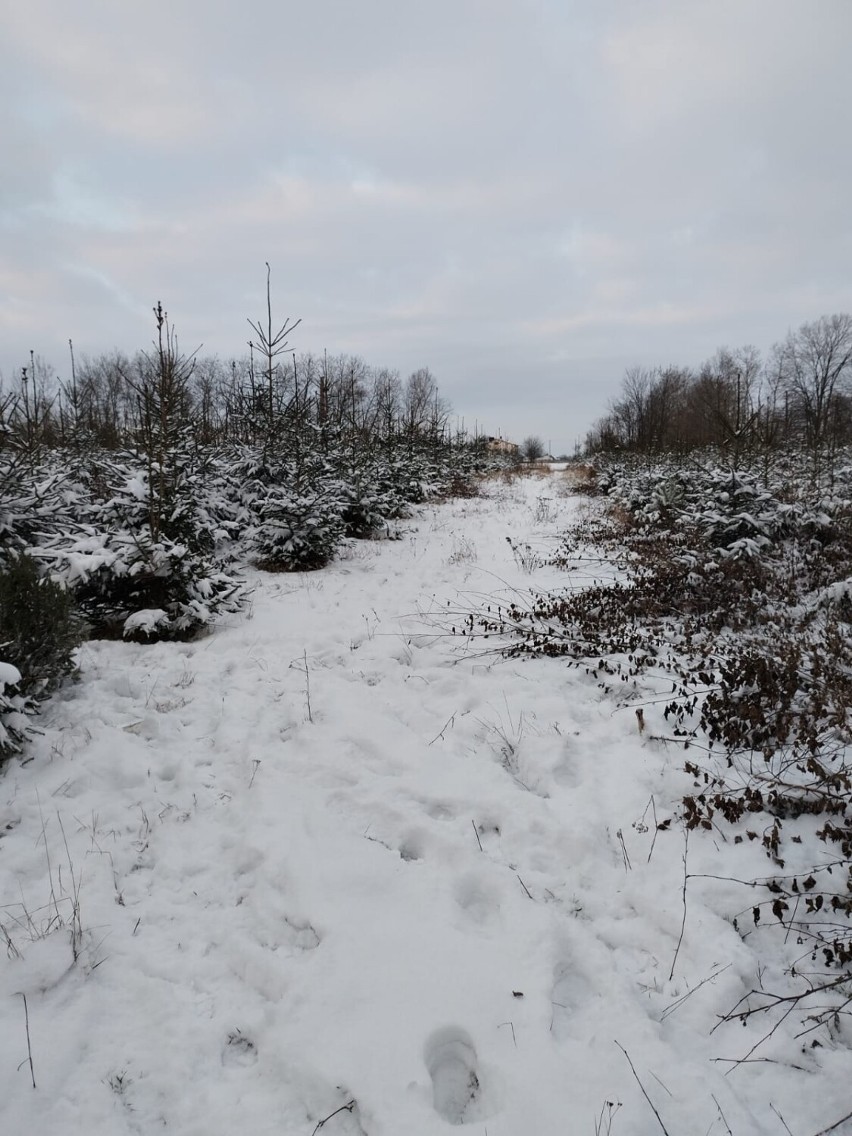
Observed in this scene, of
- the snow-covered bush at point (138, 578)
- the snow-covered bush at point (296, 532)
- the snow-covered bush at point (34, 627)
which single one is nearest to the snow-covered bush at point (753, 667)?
the snow-covered bush at point (138, 578)

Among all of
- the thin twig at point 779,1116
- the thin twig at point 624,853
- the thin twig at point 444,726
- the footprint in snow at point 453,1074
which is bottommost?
the footprint in snow at point 453,1074

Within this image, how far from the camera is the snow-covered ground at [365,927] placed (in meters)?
1.80

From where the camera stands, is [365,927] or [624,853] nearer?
[365,927]

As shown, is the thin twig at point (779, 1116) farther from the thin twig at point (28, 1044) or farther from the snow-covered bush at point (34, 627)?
the snow-covered bush at point (34, 627)

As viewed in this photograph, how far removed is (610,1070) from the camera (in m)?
1.89

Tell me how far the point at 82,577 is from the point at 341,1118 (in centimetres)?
483

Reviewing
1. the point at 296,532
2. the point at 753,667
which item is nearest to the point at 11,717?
the point at 753,667

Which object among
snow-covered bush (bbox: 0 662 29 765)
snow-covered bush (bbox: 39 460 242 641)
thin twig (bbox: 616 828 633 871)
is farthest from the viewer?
snow-covered bush (bbox: 39 460 242 641)

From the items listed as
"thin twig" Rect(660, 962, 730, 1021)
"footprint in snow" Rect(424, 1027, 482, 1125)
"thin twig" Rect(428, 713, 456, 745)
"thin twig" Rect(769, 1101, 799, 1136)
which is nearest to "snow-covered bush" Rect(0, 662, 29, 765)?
"thin twig" Rect(428, 713, 456, 745)

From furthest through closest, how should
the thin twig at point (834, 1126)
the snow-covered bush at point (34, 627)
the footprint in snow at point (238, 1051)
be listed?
the snow-covered bush at point (34, 627)
the footprint in snow at point (238, 1051)
the thin twig at point (834, 1126)

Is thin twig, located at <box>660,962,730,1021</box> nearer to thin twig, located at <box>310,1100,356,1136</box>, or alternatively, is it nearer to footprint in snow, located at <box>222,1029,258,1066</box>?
thin twig, located at <box>310,1100,356,1136</box>

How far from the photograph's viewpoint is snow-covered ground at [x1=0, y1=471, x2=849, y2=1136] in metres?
1.80

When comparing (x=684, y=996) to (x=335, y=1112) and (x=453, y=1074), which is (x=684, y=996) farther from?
(x=335, y=1112)

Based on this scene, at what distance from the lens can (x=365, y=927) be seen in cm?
245
